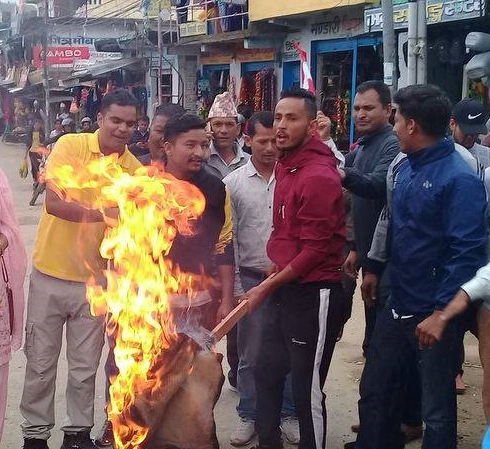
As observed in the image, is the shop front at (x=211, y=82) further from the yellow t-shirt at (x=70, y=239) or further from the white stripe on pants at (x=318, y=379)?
the white stripe on pants at (x=318, y=379)

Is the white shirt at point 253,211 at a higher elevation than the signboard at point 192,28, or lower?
lower

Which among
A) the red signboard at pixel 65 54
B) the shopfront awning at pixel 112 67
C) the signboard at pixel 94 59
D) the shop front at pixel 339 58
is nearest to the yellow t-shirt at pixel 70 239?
the shop front at pixel 339 58

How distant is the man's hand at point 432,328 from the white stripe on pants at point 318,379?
1.84ft

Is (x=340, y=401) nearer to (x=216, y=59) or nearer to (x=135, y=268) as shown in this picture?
(x=135, y=268)

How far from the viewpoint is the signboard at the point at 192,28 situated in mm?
18984

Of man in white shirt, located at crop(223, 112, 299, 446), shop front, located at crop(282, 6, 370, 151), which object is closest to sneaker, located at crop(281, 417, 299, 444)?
man in white shirt, located at crop(223, 112, 299, 446)

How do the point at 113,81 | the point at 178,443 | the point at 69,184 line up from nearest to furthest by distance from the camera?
1. the point at 178,443
2. the point at 69,184
3. the point at 113,81

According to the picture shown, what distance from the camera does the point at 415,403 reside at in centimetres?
439

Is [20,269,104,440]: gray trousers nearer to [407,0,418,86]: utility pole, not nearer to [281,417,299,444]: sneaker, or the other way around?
[281,417,299,444]: sneaker

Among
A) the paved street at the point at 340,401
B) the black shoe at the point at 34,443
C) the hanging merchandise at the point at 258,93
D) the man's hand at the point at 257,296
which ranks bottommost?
the paved street at the point at 340,401

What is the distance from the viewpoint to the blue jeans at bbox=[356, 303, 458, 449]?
3.39 m

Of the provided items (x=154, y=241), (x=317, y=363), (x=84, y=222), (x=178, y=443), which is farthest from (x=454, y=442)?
(x=84, y=222)

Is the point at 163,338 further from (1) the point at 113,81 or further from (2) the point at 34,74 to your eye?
(2) the point at 34,74

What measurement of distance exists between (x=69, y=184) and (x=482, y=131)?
123 inches
